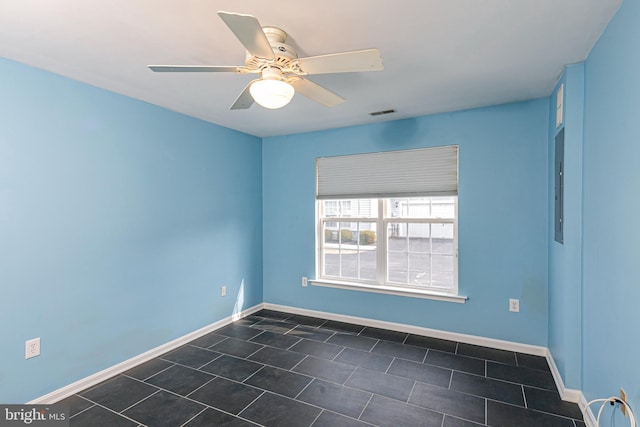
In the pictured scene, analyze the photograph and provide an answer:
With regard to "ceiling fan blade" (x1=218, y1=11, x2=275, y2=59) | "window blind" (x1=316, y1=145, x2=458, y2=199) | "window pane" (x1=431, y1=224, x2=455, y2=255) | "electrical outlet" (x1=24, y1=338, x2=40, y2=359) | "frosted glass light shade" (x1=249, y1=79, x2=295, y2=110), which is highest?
"ceiling fan blade" (x1=218, y1=11, x2=275, y2=59)

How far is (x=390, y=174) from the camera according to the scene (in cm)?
356

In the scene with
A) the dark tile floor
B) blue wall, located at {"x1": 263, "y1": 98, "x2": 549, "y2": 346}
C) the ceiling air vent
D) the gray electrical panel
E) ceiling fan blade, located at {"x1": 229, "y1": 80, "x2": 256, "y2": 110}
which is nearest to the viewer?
ceiling fan blade, located at {"x1": 229, "y1": 80, "x2": 256, "y2": 110}

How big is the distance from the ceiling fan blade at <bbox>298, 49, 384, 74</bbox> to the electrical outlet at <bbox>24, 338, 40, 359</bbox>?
249cm

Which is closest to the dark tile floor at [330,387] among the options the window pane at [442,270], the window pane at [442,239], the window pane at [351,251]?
the window pane at [442,270]

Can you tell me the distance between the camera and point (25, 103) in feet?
7.03

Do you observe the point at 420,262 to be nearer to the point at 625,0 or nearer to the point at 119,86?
the point at 625,0

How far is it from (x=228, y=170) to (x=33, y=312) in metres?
2.15

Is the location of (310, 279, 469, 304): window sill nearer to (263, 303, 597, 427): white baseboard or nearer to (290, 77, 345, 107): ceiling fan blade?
(263, 303, 597, 427): white baseboard

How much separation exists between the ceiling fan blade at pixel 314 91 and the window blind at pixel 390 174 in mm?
1601

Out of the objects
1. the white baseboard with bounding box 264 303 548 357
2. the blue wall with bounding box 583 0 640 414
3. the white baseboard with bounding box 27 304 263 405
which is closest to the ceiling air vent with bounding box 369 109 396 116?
the blue wall with bounding box 583 0 640 414

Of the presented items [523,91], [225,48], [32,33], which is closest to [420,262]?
[523,91]

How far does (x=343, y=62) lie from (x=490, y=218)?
90.2 inches

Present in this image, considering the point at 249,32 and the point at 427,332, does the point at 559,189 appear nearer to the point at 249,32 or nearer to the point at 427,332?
the point at 427,332

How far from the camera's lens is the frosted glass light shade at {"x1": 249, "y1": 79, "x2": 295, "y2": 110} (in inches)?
63.2
